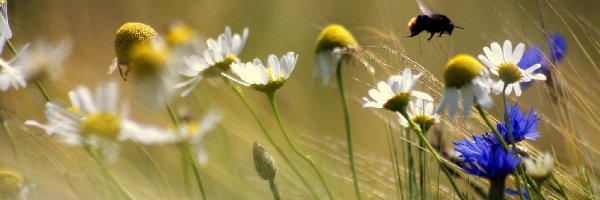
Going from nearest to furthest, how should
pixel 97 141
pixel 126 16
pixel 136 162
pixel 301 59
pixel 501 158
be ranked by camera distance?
pixel 97 141 < pixel 501 158 < pixel 136 162 < pixel 301 59 < pixel 126 16

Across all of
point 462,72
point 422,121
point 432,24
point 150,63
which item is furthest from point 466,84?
point 432,24

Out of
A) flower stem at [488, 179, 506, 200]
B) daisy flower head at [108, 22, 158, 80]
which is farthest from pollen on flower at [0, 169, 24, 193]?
flower stem at [488, 179, 506, 200]

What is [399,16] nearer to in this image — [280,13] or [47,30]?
[280,13]

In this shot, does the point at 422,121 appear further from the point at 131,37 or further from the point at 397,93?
the point at 131,37

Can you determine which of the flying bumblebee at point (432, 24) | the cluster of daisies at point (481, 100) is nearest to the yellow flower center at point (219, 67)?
the cluster of daisies at point (481, 100)

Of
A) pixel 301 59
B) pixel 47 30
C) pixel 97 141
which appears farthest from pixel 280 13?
pixel 97 141

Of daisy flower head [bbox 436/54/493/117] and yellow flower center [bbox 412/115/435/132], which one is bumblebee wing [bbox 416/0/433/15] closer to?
yellow flower center [bbox 412/115/435/132]
